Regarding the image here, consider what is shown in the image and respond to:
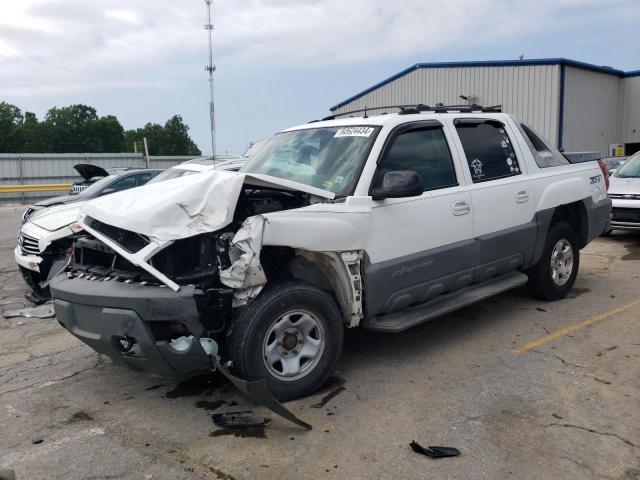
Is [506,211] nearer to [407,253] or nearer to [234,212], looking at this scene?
[407,253]

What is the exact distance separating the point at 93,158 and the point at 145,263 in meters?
27.2

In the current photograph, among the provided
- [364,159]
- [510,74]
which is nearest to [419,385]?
[364,159]

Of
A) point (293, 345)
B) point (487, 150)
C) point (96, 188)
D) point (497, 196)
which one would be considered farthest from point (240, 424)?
point (96, 188)

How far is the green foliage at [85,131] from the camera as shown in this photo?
5166 cm

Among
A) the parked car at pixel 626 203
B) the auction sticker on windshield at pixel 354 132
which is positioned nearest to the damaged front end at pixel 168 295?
the auction sticker on windshield at pixel 354 132

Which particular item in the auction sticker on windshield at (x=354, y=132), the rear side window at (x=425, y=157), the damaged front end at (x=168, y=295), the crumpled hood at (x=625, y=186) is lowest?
the damaged front end at (x=168, y=295)

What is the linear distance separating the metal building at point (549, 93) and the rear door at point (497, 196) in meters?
16.6

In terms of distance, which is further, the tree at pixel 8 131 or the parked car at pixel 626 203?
the tree at pixel 8 131

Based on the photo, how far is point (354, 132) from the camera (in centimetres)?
462

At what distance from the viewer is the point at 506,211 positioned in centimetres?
529

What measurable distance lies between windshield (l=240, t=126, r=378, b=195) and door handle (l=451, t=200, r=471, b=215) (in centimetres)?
94

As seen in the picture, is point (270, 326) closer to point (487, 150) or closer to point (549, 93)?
point (487, 150)

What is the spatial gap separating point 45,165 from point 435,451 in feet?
92.7

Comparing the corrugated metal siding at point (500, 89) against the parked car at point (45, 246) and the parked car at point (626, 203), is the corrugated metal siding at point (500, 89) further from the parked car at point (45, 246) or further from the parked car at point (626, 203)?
the parked car at point (45, 246)
